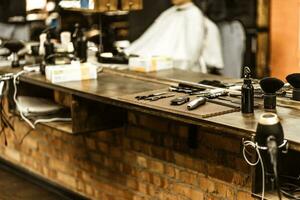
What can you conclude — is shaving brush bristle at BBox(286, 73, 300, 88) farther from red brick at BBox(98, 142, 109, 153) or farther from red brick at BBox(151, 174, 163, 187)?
red brick at BBox(98, 142, 109, 153)

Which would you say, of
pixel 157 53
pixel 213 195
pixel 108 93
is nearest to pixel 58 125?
pixel 108 93

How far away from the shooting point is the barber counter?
2678 millimetres

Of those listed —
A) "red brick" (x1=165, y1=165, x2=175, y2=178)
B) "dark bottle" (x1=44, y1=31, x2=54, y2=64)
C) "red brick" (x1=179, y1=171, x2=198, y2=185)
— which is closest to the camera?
"red brick" (x1=179, y1=171, x2=198, y2=185)

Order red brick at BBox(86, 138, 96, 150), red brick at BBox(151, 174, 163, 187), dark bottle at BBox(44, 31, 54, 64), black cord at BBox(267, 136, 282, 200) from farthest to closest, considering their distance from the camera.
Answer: red brick at BBox(86, 138, 96, 150)
dark bottle at BBox(44, 31, 54, 64)
red brick at BBox(151, 174, 163, 187)
black cord at BBox(267, 136, 282, 200)

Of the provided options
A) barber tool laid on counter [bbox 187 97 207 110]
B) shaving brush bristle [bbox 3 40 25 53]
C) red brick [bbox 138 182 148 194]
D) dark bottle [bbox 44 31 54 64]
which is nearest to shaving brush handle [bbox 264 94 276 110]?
barber tool laid on counter [bbox 187 97 207 110]

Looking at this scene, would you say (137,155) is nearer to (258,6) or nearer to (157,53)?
(157,53)

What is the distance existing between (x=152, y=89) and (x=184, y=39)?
50cm

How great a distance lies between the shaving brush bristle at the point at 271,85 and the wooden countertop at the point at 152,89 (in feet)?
0.35

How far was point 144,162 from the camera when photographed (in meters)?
3.85

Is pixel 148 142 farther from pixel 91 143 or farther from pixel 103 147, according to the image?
pixel 91 143

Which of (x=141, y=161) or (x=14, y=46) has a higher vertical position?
(x=14, y=46)

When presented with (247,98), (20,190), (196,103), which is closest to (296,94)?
(247,98)

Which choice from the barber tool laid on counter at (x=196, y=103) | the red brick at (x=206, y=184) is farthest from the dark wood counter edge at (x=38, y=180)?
the barber tool laid on counter at (x=196, y=103)

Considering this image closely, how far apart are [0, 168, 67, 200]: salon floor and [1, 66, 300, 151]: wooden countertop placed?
1165mm
